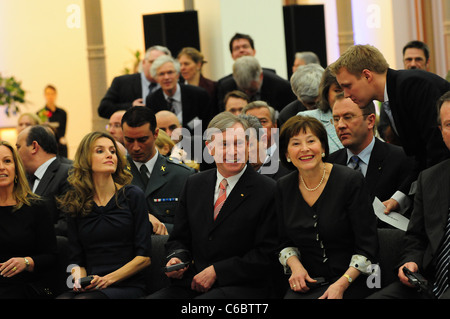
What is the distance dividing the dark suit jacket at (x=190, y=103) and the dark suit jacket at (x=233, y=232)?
2.55 m

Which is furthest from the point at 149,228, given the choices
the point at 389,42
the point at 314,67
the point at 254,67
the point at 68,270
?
the point at 389,42

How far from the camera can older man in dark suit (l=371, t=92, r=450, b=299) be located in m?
3.46

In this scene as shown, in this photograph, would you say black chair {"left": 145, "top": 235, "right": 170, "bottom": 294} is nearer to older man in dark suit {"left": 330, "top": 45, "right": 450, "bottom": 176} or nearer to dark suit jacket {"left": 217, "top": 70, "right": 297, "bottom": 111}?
older man in dark suit {"left": 330, "top": 45, "right": 450, "bottom": 176}

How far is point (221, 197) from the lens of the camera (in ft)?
13.1

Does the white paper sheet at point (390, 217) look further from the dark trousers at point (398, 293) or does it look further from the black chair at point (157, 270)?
the black chair at point (157, 270)

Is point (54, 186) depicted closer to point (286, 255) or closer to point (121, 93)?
point (286, 255)

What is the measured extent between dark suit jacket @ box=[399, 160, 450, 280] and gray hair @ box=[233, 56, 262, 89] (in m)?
3.00

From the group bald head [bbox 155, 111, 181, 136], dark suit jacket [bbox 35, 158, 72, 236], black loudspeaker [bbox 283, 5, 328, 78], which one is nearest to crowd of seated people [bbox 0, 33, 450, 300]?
dark suit jacket [bbox 35, 158, 72, 236]

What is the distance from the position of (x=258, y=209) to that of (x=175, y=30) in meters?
6.85

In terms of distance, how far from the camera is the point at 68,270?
420 centimetres
